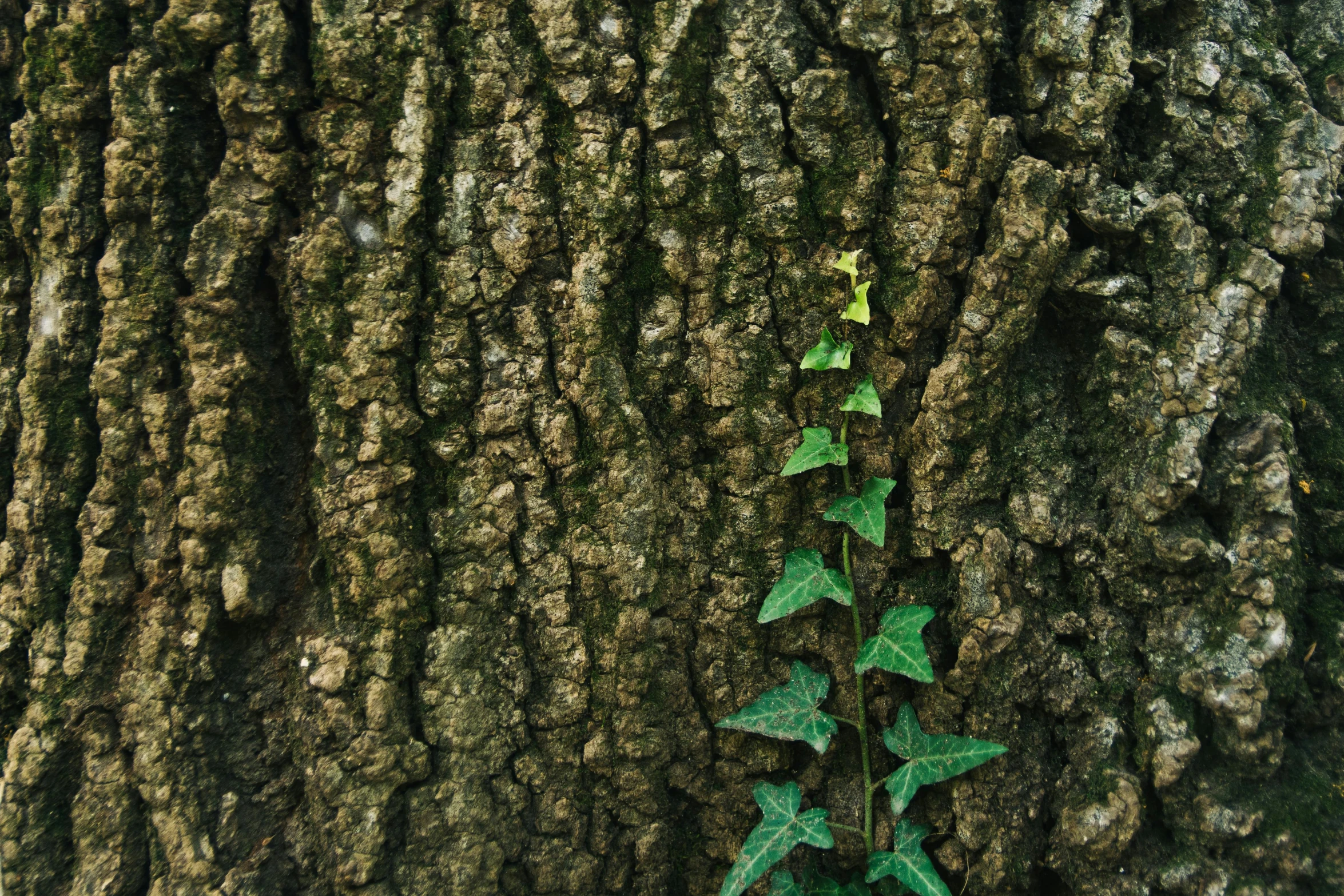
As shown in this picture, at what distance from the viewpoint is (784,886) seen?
2.01 m

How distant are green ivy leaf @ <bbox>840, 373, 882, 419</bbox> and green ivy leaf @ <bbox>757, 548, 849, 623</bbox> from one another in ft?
1.27

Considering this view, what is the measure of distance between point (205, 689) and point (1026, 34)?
267 centimetres

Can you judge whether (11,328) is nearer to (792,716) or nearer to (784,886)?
(792,716)

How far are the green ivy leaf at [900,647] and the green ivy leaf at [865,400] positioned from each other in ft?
1.66

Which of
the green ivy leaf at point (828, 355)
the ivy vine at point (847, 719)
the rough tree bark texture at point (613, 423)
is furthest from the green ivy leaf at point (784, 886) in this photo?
the green ivy leaf at point (828, 355)

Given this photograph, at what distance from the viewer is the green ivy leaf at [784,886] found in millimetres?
2000

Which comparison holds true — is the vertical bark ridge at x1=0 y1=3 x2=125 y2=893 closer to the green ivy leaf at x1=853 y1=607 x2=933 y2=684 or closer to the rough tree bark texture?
the rough tree bark texture

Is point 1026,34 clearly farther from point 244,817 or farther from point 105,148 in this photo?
point 244,817

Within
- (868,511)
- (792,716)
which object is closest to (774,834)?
(792,716)

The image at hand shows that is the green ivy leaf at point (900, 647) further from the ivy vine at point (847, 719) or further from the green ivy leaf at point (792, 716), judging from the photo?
the green ivy leaf at point (792, 716)

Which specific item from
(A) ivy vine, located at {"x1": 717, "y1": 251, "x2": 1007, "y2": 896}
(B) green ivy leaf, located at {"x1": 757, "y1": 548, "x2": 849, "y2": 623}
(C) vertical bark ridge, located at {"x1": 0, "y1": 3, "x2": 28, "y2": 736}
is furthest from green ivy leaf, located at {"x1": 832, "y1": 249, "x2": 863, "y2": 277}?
(C) vertical bark ridge, located at {"x1": 0, "y1": 3, "x2": 28, "y2": 736}

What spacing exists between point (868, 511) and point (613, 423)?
2.27 ft

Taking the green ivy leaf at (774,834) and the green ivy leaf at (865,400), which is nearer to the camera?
the green ivy leaf at (774,834)

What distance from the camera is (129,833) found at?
6.38 ft
